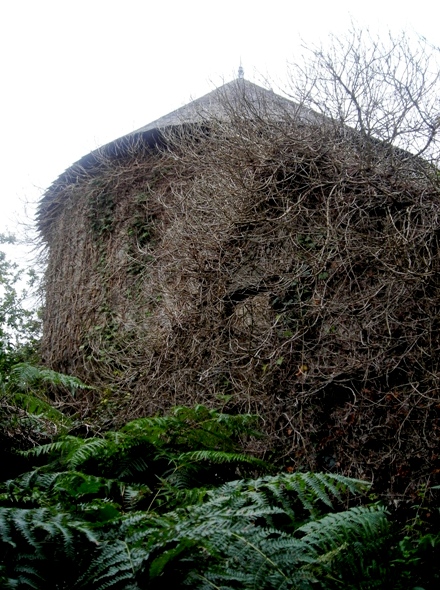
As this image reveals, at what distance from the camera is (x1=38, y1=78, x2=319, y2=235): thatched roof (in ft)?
20.1

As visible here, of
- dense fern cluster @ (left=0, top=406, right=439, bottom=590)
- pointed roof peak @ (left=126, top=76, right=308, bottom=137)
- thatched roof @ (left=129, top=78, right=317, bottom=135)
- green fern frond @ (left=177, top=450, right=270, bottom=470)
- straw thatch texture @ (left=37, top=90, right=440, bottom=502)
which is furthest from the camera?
pointed roof peak @ (left=126, top=76, right=308, bottom=137)

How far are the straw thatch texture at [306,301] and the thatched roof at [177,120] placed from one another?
0.28 metres

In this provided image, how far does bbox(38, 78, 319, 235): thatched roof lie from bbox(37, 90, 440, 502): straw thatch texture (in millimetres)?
279

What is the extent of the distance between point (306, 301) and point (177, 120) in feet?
16.0

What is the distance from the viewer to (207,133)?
7.28m

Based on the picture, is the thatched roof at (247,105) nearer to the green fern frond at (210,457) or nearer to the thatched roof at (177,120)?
the thatched roof at (177,120)

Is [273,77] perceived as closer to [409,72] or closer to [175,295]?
[409,72]

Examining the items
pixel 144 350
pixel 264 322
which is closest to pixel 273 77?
pixel 264 322

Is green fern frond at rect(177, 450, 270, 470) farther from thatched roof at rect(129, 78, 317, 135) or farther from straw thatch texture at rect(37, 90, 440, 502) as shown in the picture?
thatched roof at rect(129, 78, 317, 135)

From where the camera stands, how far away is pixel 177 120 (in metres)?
8.79

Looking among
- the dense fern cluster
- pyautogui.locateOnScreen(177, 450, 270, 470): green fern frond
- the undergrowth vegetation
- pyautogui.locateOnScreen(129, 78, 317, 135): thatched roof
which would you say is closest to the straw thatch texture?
the undergrowth vegetation

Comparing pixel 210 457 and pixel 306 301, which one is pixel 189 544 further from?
pixel 306 301

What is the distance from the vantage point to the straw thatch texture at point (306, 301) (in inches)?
175

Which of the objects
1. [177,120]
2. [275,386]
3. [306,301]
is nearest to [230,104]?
[306,301]
